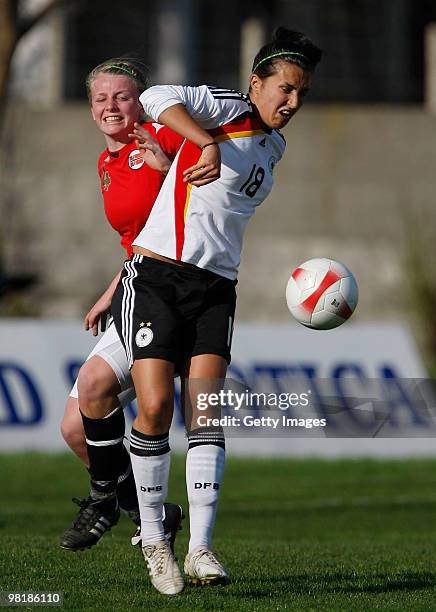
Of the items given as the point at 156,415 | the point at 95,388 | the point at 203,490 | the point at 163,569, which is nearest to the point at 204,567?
the point at 163,569

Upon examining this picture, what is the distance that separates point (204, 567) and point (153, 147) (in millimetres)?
1977

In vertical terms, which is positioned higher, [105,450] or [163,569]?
[105,450]

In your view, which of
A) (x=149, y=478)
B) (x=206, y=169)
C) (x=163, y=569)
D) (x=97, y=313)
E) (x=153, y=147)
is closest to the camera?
(x=206, y=169)

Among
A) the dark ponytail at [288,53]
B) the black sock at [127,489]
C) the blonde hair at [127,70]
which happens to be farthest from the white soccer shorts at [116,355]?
the dark ponytail at [288,53]

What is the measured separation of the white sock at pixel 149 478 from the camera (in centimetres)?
609

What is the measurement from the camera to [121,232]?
6.79 metres

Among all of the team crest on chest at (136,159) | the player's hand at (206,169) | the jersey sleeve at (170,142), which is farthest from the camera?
the team crest on chest at (136,159)

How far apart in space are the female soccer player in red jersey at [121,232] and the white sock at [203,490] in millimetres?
450

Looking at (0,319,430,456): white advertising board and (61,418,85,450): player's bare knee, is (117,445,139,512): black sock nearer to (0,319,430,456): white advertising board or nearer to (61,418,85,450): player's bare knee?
(61,418,85,450): player's bare knee

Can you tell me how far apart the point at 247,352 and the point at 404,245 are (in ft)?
34.1

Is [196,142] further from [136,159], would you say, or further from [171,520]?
[171,520]

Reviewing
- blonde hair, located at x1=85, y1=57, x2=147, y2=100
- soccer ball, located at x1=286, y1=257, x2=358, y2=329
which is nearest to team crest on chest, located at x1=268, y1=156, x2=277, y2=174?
soccer ball, located at x1=286, y1=257, x2=358, y2=329

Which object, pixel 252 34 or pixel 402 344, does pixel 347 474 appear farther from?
pixel 252 34

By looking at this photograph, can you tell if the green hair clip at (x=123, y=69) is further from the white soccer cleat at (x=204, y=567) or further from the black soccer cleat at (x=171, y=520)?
the white soccer cleat at (x=204, y=567)
